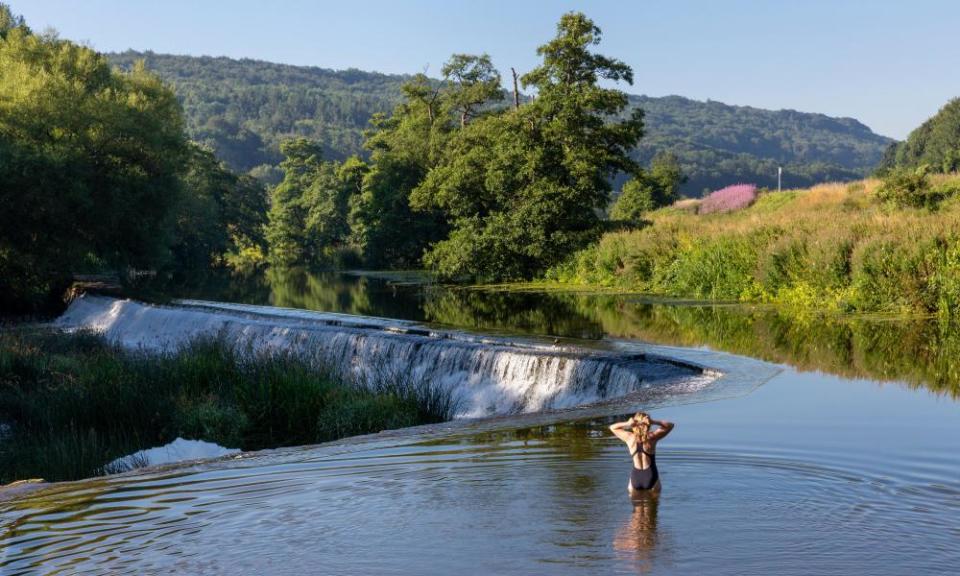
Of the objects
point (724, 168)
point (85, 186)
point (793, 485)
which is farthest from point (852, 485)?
point (724, 168)

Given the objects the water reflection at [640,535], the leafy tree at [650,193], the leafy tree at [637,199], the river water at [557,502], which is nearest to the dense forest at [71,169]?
the river water at [557,502]

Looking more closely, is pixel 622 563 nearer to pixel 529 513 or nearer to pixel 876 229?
pixel 529 513

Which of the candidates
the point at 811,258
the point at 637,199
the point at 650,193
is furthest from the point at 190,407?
the point at 637,199

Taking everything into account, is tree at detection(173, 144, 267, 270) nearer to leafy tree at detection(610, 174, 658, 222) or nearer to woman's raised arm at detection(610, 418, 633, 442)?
leafy tree at detection(610, 174, 658, 222)

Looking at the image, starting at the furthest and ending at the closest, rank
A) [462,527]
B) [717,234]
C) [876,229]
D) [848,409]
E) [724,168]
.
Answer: [724,168], [717,234], [876,229], [848,409], [462,527]

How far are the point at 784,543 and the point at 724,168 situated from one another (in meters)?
170

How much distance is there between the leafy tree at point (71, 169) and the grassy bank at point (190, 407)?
57.4ft

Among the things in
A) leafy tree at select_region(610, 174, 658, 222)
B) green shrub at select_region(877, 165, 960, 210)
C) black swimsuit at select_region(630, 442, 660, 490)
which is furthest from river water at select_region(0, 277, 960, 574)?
leafy tree at select_region(610, 174, 658, 222)

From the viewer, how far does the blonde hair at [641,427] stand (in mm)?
7383

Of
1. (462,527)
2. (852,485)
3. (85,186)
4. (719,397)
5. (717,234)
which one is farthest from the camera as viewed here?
(85,186)

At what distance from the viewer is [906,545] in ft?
21.1

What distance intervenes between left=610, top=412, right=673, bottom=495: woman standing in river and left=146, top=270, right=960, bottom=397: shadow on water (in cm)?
666

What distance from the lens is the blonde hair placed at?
738 cm

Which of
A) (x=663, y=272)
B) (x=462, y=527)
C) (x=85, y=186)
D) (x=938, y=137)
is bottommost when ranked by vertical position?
(x=462, y=527)
